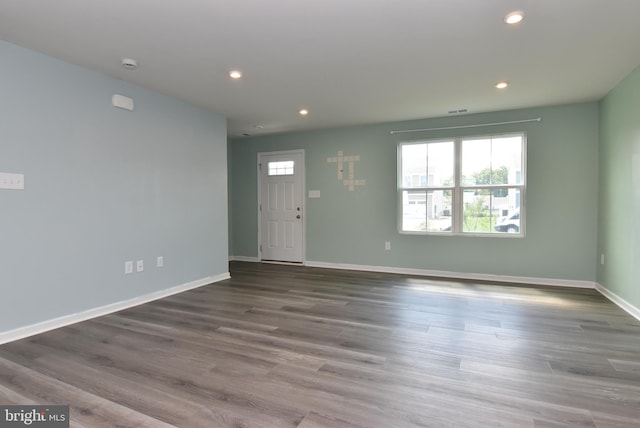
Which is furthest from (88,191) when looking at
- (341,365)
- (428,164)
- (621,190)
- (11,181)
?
(621,190)

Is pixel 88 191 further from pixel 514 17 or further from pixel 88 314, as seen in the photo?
pixel 514 17

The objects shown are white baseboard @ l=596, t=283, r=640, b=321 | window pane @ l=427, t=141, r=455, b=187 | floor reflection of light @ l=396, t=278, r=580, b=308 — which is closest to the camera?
white baseboard @ l=596, t=283, r=640, b=321

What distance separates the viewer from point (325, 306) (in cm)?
379

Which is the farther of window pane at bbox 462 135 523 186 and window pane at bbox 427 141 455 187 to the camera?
window pane at bbox 427 141 455 187

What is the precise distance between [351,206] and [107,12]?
170 inches

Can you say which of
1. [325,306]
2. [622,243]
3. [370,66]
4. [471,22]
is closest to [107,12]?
[370,66]

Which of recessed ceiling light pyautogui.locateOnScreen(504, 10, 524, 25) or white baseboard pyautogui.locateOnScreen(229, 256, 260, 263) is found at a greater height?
recessed ceiling light pyautogui.locateOnScreen(504, 10, 524, 25)

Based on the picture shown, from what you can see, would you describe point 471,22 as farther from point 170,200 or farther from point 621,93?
point 170,200

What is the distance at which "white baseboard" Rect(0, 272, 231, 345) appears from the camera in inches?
112

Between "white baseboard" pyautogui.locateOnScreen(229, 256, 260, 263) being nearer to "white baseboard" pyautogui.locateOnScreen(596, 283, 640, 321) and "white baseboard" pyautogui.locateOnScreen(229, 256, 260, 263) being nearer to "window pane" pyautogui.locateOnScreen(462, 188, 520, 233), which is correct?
"window pane" pyautogui.locateOnScreen(462, 188, 520, 233)

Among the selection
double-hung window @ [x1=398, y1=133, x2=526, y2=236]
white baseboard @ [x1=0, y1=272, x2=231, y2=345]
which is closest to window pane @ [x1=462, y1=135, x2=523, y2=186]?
double-hung window @ [x1=398, y1=133, x2=526, y2=236]

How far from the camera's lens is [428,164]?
548 centimetres

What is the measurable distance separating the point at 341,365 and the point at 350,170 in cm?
405

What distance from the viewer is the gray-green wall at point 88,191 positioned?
2.88 metres
